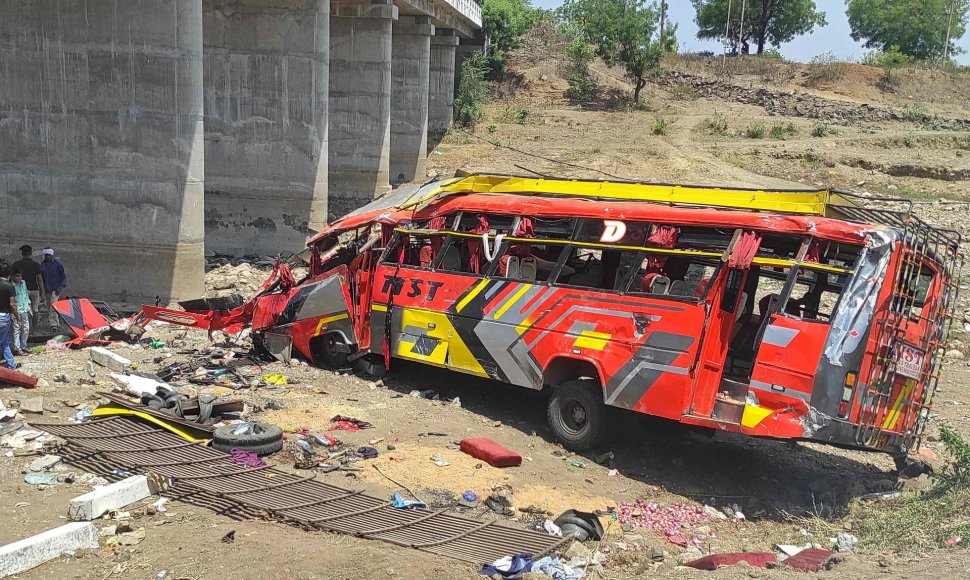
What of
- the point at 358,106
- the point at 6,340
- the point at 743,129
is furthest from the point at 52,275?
the point at 743,129

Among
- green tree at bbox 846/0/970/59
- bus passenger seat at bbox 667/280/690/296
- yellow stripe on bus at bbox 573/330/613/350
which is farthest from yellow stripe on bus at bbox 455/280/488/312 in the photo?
green tree at bbox 846/0/970/59

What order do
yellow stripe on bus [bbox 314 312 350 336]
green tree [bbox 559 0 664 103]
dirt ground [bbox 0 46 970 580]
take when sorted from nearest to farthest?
dirt ground [bbox 0 46 970 580] < yellow stripe on bus [bbox 314 312 350 336] < green tree [bbox 559 0 664 103]

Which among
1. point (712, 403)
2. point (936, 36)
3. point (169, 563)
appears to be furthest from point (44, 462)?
point (936, 36)

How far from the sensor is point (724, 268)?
8430mm

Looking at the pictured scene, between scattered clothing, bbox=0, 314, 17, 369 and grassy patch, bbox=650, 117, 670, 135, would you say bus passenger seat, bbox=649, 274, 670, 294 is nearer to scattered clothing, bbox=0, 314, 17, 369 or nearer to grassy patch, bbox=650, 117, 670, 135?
scattered clothing, bbox=0, 314, 17, 369

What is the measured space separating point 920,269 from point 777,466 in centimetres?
287

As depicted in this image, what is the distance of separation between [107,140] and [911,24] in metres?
61.2

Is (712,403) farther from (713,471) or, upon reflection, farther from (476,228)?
(476,228)

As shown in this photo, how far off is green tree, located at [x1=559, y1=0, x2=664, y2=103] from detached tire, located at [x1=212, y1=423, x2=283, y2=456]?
38.8 m

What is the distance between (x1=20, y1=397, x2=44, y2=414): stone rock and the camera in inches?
354

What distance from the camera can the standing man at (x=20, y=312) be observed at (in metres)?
11.7

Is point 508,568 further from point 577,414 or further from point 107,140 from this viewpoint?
point 107,140

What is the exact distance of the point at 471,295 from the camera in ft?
34.0

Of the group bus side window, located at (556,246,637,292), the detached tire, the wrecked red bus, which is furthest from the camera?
bus side window, located at (556,246,637,292)
